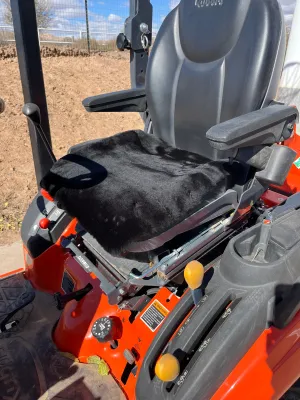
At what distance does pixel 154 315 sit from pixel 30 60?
1.51 metres

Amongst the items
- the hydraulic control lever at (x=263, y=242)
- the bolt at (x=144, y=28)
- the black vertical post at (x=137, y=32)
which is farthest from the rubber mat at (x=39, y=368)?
the bolt at (x=144, y=28)

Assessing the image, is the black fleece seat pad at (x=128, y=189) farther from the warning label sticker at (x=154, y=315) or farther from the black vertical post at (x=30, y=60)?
the black vertical post at (x=30, y=60)

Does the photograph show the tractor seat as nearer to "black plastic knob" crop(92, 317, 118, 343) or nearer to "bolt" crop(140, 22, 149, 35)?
"black plastic knob" crop(92, 317, 118, 343)

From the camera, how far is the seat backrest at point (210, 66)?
125cm

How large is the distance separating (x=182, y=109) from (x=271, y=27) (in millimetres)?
492

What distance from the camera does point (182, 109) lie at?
1589 mm

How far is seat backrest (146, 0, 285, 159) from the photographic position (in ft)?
4.10

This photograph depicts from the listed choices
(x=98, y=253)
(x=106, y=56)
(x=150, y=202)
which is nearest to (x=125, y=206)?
(x=150, y=202)

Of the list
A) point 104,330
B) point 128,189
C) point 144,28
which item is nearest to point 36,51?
point 144,28

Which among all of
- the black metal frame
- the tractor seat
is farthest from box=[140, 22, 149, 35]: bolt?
the tractor seat

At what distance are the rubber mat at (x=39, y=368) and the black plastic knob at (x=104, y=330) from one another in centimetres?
22

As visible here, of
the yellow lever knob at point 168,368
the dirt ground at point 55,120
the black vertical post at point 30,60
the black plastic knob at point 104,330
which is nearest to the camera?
the yellow lever knob at point 168,368

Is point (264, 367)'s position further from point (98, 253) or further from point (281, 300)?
point (98, 253)

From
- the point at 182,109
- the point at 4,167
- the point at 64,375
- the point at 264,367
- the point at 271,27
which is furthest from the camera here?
the point at 4,167
